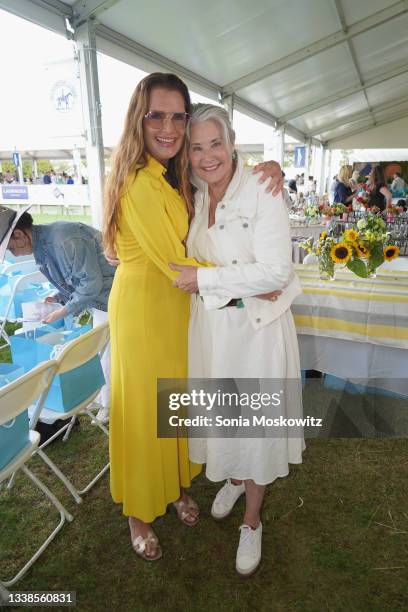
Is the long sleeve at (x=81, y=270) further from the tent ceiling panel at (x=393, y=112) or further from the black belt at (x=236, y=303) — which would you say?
the tent ceiling panel at (x=393, y=112)

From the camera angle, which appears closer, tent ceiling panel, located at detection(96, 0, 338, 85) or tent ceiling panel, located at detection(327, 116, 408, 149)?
tent ceiling panel, located at detection(96, 0, 338, 85)

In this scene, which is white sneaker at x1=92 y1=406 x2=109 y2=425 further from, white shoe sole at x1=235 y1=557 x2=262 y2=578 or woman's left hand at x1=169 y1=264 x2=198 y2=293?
woman's left hand at x1=169 y1=264 x2=198 y2=293

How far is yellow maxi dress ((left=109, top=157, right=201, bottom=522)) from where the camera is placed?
1355mm

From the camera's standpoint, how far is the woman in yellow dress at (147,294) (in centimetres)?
134

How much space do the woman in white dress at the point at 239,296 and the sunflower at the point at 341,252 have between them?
3.08 feet

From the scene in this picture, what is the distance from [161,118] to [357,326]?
1.61 m

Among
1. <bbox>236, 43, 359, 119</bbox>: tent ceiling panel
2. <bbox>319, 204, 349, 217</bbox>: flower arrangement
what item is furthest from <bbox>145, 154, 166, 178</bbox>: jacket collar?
<bbox>236, 43, 359, 119</bbox>: tent ceiling panel

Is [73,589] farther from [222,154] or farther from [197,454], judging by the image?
[222,154]

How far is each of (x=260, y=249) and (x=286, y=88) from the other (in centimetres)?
691

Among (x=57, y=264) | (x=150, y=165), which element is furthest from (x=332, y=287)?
(x=57, y=264)

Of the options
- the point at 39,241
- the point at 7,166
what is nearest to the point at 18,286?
the point at 39,241

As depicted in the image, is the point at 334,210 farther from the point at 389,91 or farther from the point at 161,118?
the point at 389,91

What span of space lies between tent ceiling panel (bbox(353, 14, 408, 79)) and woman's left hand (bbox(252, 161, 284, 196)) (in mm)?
6345

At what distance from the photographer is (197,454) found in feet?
5.68
